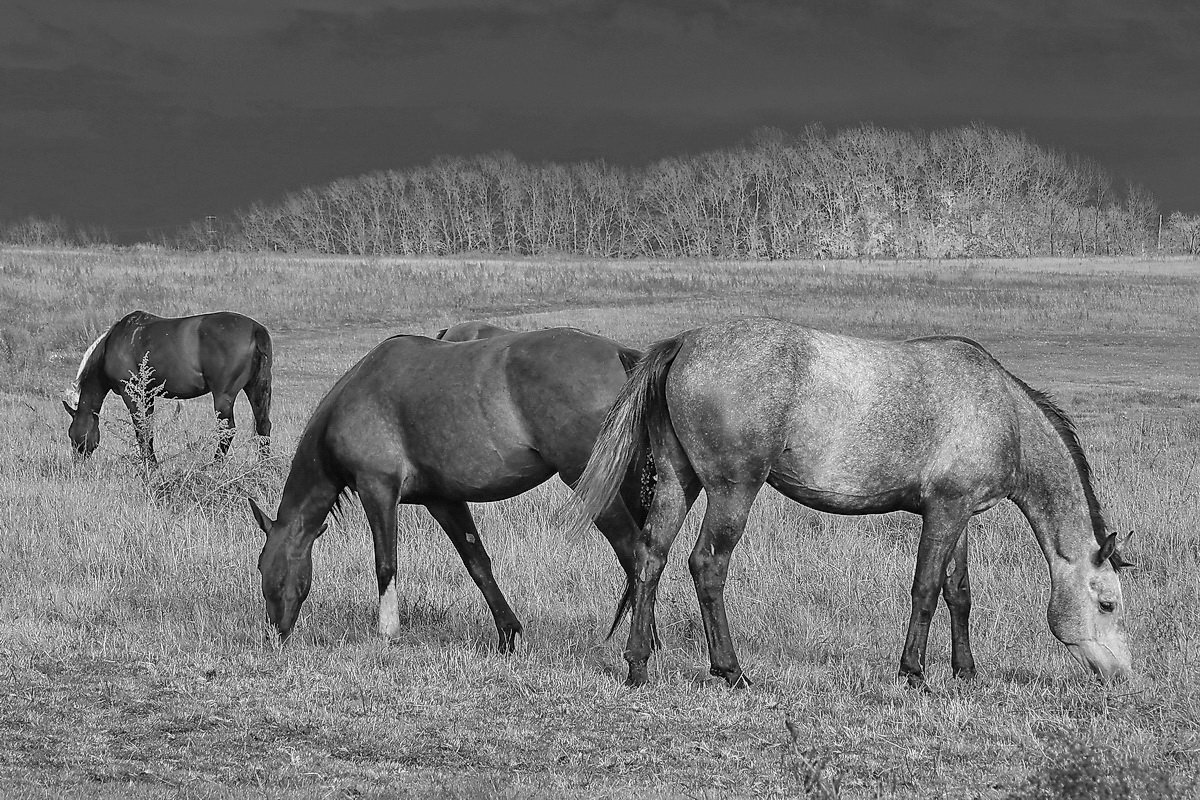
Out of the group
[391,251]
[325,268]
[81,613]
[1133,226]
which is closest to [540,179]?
[391,251]

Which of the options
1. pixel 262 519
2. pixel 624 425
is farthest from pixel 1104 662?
pixel 262 519

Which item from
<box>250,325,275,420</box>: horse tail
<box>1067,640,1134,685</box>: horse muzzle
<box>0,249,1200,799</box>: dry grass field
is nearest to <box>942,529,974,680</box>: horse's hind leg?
<box>0,249,1200,799</box>: dry grass field

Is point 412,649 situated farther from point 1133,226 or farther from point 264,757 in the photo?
point 1133,226

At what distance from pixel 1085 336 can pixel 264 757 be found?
30.3 m

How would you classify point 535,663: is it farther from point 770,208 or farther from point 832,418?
point 770,208

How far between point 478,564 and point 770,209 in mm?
104518

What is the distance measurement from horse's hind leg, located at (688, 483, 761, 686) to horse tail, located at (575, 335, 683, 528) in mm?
522

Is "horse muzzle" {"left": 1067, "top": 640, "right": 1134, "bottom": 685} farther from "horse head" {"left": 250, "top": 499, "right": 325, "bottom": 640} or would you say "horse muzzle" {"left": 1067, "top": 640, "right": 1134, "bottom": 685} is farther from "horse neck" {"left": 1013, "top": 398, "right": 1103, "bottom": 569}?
"horse head" {"left": 250, "top": 499, "right": 325, "bottom": 640}

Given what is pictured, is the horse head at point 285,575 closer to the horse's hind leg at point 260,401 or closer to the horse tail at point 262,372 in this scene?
A: the horse's hind leg at point 260,401

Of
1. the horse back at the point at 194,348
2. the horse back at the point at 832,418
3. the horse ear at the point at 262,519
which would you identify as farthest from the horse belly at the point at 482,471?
the horse back at the point at 194,348

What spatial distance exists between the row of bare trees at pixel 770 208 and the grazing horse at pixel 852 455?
99.4 metres

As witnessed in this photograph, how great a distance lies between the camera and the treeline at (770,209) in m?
108

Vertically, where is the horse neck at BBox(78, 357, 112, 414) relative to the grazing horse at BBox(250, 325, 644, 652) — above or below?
below

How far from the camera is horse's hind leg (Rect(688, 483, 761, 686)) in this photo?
596 cm
